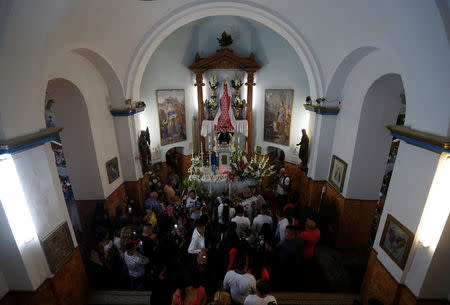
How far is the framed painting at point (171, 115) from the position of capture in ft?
33.5

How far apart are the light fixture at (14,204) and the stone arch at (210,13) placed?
436 cm

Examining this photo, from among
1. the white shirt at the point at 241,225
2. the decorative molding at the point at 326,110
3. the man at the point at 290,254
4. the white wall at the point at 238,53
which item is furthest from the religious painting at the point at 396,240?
Answer: the white wall at the point at 238,53

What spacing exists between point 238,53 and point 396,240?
9610mm

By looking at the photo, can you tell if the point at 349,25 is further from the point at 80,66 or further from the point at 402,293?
the point at 80,66

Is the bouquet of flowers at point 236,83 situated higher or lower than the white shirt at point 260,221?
higher

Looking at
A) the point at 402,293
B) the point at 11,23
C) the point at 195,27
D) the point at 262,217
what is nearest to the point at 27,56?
the point at 11,23

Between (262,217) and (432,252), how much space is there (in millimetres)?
3016

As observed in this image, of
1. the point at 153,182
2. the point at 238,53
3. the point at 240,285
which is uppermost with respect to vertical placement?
the point at 238,53

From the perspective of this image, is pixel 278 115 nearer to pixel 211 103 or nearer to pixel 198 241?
pixel 211 103

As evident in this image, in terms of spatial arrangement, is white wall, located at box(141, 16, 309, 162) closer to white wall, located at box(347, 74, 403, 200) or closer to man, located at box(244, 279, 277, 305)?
white wall, located at box(347, 74, 403, 200)

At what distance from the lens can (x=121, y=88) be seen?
7105 mm

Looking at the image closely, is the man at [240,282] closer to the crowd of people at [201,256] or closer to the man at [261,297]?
the crowd of people at [201,256]

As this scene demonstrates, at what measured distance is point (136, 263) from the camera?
4516mm

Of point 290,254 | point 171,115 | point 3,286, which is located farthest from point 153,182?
point 290,254
